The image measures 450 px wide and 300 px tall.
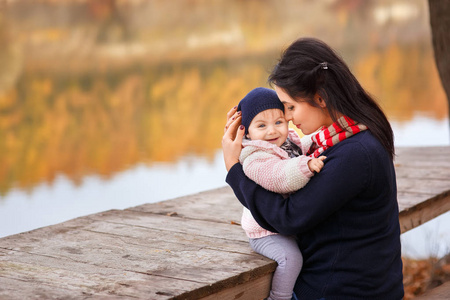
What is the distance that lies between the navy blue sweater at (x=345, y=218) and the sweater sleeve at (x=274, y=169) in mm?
34

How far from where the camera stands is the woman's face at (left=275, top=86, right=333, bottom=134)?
7.87ft

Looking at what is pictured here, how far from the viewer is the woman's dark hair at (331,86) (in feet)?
7.72

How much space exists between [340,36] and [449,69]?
46.9 ft

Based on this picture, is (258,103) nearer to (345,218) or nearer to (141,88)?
(345,218)

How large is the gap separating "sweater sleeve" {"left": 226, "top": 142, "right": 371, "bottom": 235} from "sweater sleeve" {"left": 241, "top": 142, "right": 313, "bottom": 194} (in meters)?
0.04

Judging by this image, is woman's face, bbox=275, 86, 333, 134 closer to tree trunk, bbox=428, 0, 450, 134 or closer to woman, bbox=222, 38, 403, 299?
woman, bbox=222, 38, 403, 299

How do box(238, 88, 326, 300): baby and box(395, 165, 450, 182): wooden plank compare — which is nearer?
box(238, 88, 326, 300): baby

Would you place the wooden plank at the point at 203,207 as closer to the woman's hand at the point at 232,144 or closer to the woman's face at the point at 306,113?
the woman's hand at the point at 232,144

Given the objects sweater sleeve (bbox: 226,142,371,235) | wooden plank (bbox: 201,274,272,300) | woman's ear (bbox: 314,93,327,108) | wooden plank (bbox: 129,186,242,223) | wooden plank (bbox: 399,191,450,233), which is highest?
woman's ear (bbox: 314,93,327,108)

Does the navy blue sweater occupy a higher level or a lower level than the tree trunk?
lower

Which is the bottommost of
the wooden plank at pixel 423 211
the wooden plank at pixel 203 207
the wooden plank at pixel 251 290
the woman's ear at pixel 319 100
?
the wooden plank at pixel 423 211

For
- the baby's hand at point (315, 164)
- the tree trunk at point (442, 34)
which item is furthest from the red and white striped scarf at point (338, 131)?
the tree trunk at point (442, 34)

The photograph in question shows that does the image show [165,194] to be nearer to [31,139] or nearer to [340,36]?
[31,139]

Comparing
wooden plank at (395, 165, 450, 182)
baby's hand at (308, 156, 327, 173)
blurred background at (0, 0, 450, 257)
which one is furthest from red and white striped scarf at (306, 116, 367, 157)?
blurred background at (0, 0, 450, 257)
